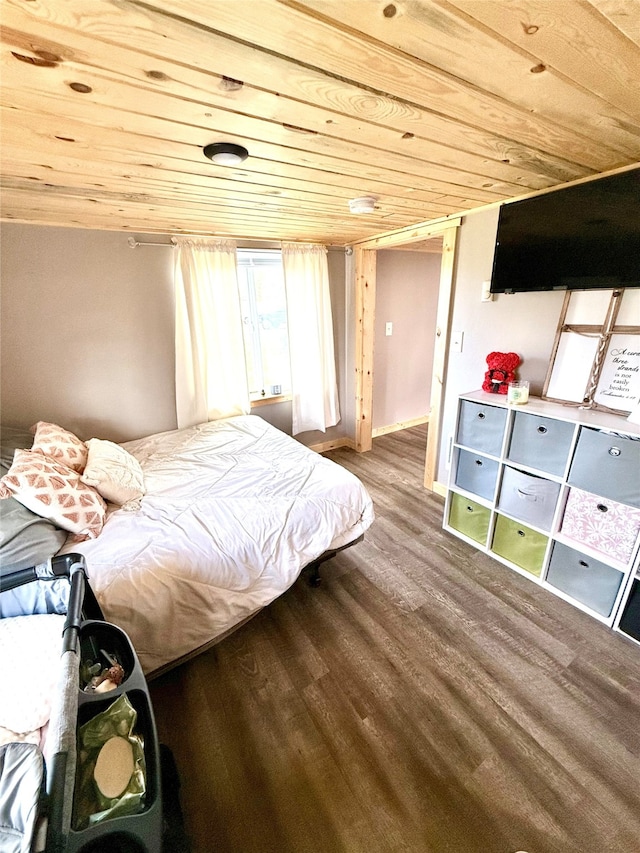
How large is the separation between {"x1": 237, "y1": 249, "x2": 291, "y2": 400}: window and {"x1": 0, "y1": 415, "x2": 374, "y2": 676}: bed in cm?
134

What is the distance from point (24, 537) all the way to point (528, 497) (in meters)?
2.47

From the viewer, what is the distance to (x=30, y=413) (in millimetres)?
2398

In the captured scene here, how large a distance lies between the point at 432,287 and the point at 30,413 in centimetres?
416

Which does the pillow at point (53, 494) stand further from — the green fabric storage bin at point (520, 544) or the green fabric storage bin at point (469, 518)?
the green fabric storage bin at point (520, 544)

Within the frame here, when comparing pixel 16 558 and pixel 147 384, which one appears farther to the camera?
pixel 147 384

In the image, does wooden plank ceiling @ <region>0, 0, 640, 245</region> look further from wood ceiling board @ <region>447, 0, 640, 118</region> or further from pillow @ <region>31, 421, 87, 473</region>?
pillow @ <region>31, 421, 87, 473</region>

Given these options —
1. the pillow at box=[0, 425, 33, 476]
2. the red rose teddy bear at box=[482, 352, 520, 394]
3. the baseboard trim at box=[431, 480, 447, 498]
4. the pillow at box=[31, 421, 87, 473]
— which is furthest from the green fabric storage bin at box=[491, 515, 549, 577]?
the pillow at box=[0, 425, 33, 476]

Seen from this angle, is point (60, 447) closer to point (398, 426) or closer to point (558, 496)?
point (558, 496)

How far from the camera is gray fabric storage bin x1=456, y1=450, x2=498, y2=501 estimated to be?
86.5 inches

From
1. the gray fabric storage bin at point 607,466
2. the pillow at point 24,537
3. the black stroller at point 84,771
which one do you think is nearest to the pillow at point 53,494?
the pillow at point 24,537

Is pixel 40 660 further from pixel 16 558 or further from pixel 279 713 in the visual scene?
pixel 279 713

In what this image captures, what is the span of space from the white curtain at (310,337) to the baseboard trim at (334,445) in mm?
287

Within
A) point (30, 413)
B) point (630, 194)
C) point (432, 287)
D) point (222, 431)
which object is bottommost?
point (222, 431)

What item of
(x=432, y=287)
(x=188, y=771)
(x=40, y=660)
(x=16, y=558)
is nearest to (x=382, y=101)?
(x=40, y=660)
